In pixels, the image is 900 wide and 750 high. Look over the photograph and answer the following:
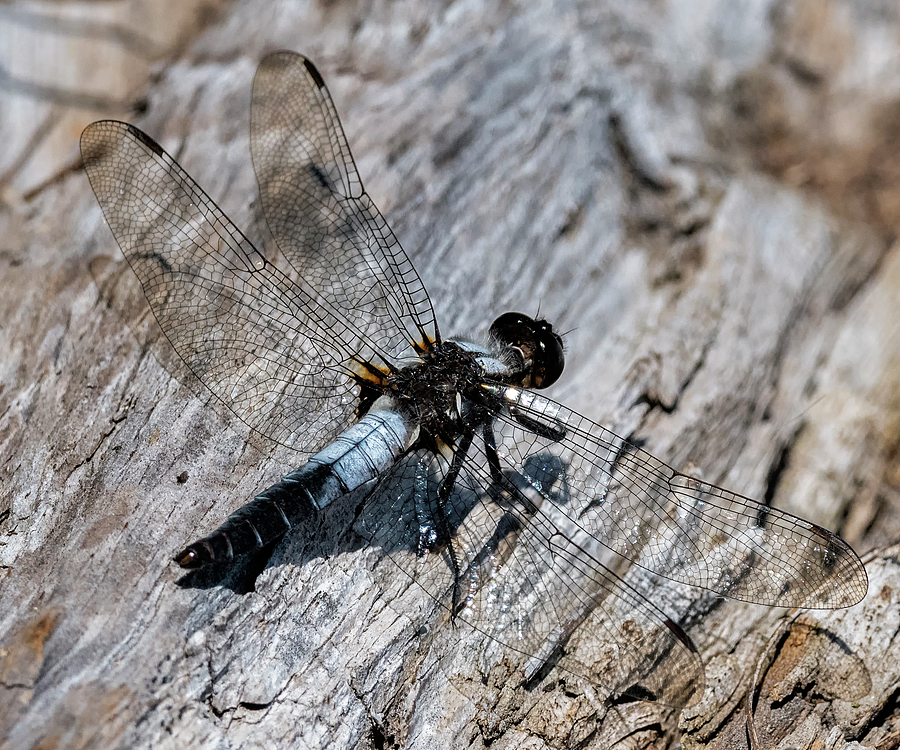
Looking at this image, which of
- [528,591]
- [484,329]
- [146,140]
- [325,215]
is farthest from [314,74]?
[528,591]

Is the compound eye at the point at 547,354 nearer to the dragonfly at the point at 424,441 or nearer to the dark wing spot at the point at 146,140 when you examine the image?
the dragonfly at the point at 424,441

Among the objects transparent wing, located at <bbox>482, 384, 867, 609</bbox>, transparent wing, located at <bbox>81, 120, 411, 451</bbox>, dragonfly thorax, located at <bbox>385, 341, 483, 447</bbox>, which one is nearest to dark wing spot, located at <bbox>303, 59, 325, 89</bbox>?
transparent wing, located at <bbox>81, 120, 411, 451</bbox>

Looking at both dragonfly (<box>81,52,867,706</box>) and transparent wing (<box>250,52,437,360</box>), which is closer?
dragonfly (<box>81,52,867,706</box>)

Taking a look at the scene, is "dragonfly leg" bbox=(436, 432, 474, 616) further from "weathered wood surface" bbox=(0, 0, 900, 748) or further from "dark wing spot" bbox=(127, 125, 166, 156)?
"dark wing spot" bbox=(127, 125, 166, 156)

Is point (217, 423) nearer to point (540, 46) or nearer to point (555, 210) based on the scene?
point (555, 210)

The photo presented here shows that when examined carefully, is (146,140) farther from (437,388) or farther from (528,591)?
(528,591)

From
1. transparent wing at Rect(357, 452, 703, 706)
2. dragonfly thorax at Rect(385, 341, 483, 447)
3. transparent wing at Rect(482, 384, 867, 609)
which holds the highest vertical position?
dragonfly thorax at Rect(385, 341, 483, 447)
